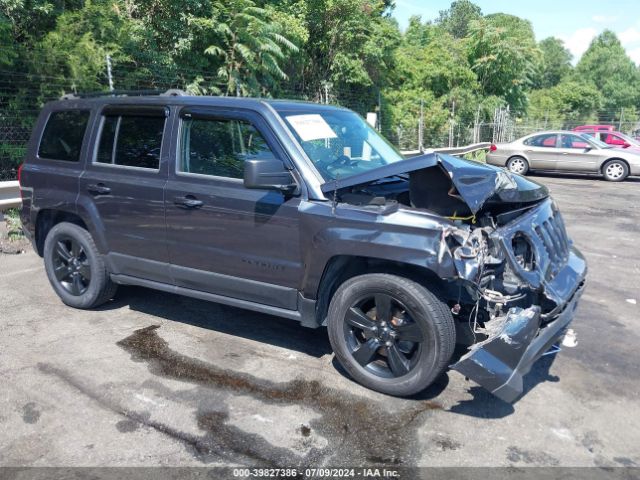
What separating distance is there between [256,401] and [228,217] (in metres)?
1.36

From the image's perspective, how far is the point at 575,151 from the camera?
1638 centimetres

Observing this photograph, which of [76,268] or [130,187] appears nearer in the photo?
[130,187]

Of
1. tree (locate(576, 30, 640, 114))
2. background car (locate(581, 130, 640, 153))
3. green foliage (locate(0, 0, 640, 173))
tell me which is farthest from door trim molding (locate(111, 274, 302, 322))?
tree (locate(576, 30, 640, 114))

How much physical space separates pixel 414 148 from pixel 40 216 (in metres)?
16.4

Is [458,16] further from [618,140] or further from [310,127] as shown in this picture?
[310,127]

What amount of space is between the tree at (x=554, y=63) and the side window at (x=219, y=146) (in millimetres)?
76857

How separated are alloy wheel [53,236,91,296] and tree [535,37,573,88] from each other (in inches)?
3028

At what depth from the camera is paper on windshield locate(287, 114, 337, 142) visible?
4176mm

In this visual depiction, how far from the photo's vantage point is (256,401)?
12.1 ft

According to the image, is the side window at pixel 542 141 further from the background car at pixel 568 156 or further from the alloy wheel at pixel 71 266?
the alloy wheel at pixel 71 266

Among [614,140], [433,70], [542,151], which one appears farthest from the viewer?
[433,70]

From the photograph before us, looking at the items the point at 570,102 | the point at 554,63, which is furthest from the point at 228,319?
the point at 554,63

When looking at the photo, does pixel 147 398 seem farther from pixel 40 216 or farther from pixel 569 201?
pixel 569 201

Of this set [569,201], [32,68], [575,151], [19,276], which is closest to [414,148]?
[575,151]
